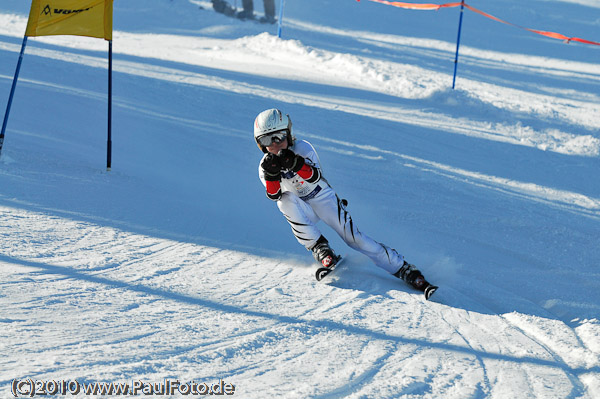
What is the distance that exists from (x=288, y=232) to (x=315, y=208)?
1.28 meters

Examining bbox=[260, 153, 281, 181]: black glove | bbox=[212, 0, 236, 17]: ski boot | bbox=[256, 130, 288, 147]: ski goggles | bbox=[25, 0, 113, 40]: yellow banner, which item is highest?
bbox=[212, 0, 236, 17]: ski boot

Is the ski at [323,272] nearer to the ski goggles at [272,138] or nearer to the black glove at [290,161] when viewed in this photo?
the black glove at [290,161]

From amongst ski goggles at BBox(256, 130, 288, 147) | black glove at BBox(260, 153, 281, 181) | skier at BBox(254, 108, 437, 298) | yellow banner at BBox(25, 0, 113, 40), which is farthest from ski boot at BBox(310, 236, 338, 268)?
yellow banner at BBox(25, 0, 113, 40)

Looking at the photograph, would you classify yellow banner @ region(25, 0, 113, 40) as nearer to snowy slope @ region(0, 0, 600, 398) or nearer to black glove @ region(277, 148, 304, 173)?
snowy slope @ region(0, 0, 600, 398)

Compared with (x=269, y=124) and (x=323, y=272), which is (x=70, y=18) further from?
(x=323, y=272)

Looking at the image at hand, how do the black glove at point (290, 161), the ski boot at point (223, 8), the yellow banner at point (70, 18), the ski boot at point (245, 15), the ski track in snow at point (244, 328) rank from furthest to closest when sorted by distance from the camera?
the ski boot at point (223, 8), the ski boot at point (245, 15), the yellow banner at point (70, 18), the black glove at point (290, 161), the ski track in snow at point (244, 328)

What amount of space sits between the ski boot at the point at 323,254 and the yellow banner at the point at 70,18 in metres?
3.80

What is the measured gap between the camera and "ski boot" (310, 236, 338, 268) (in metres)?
5.22

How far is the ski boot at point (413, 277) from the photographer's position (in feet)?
16.9

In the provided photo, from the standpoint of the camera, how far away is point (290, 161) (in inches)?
197

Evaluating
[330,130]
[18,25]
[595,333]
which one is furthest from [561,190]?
[18,25]

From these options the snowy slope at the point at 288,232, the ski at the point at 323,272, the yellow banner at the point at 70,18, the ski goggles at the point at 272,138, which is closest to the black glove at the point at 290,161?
the ski goggles at the point at 272,138

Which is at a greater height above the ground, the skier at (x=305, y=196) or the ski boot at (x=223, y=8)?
the ski boot at (x=223, y=8)

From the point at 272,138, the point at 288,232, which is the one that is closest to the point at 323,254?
the point at 272,138
